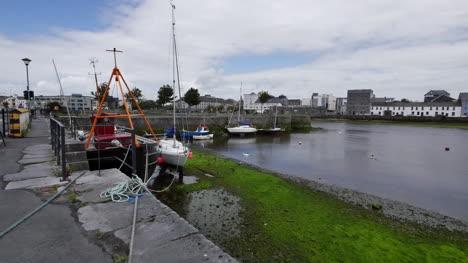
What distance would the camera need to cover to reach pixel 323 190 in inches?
464

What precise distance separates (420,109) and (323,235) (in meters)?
122

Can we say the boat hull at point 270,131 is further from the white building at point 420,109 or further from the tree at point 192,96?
the white building at point 420,109

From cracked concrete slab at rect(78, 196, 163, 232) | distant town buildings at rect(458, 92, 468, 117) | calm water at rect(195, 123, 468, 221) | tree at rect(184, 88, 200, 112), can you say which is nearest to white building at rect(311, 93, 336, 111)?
distant town buildings at rect(458, 92, 468, 117)

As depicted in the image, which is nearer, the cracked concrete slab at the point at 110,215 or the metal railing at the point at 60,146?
the cracked concrete slab at the point at 110,215

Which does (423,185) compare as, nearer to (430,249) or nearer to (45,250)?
(430,249)

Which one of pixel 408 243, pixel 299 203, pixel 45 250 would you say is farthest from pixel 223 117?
pixel 45 250

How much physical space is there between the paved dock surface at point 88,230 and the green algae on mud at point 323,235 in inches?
119

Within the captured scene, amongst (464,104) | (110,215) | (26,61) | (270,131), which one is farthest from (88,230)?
(464,104)

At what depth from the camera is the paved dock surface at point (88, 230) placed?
9.29ft

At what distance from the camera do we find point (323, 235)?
6914 mm

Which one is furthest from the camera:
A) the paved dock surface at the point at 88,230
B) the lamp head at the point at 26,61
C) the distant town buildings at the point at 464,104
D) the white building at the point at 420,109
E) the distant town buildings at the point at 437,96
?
the distant town buildings at the point at 437,96

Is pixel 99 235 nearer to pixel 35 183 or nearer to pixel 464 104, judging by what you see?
pixel 35 183

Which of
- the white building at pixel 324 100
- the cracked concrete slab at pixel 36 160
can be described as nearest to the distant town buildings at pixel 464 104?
the white building at pixel 324 100

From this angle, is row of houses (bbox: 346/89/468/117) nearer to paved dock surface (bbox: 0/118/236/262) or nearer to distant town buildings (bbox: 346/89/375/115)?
distant town buildings (bbox: 346/89/375/115)
